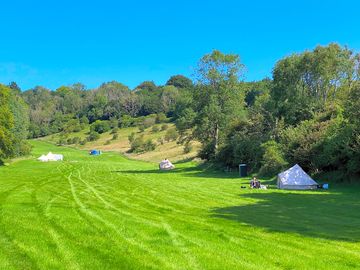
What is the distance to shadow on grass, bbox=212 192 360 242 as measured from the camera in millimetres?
13328

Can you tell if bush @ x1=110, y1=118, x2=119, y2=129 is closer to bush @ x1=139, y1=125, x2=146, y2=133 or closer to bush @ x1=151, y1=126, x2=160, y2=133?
bush @ x1=139, y1=125, x2=146, y2=133

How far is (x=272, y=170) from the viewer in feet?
131

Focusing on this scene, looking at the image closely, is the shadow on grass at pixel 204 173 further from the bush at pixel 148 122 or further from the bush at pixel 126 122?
the bush at pixel 126 122

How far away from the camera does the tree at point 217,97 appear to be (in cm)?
5359

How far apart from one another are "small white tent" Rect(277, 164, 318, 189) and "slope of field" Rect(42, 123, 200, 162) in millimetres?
42020

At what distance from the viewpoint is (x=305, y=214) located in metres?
17.2

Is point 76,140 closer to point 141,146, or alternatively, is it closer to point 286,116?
point 141,146

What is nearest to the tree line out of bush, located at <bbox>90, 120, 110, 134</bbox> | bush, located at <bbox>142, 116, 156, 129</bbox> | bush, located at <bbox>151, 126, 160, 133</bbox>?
bush, located at <bbox>151, 126, 160, 133</bbox>

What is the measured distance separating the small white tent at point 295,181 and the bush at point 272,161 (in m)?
7.70

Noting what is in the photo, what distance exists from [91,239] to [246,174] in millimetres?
33239

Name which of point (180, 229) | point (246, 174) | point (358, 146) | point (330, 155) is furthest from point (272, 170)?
point (180, 229)

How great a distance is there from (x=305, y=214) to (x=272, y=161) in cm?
2316

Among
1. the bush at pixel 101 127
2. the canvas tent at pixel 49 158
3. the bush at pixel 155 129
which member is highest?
the bush at pixel 101 127

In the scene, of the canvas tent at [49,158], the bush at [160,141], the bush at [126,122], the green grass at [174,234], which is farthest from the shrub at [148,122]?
the green grass at [174,234]
